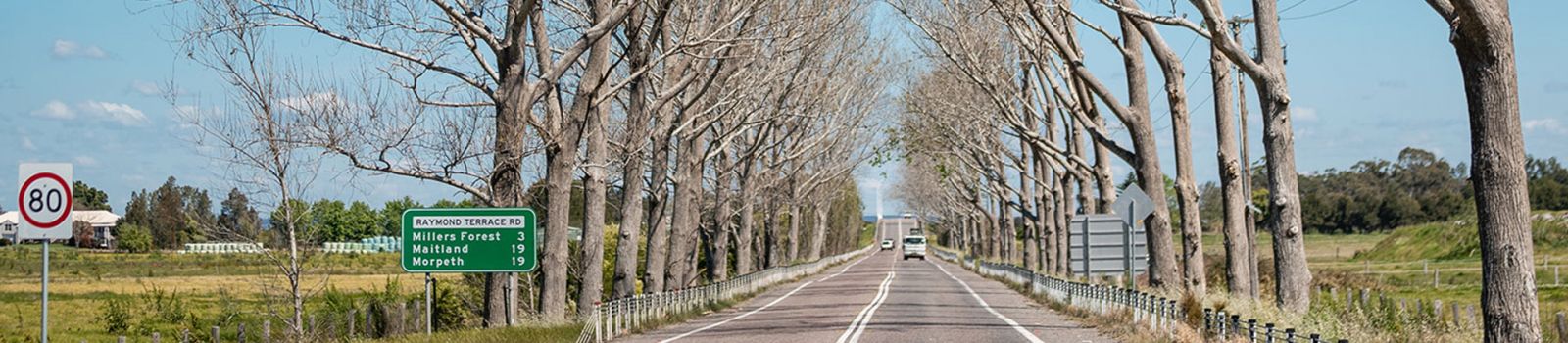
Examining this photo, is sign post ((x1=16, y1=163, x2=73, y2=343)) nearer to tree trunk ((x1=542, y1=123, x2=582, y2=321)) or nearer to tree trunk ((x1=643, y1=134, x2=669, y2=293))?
tree trunk ((x1=542, y1=123, x2=582, y2=321))

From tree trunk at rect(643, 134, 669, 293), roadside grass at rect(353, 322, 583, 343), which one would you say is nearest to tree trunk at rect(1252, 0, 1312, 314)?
roadside grass at rect(353, 322, 583, 343)

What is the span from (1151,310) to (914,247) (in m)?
106

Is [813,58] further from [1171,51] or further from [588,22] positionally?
[1171,51]

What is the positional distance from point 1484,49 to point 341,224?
149 meters

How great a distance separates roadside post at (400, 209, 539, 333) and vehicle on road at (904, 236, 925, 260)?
107 meters

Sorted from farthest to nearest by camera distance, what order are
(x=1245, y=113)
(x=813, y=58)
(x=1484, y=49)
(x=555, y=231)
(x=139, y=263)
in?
1. (x=139, y=263)
2. (x=813, y=58)
3. (x=1245, y=113)
4. (x=555, y=231)
5. (x=1484, y=49)

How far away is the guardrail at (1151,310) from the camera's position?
54.5ft

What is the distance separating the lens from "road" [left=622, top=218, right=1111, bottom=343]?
79.9ft

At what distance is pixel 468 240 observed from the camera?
73.2 ft

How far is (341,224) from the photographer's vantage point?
504 ft

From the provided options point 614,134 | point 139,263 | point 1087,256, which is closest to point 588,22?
point 614,134

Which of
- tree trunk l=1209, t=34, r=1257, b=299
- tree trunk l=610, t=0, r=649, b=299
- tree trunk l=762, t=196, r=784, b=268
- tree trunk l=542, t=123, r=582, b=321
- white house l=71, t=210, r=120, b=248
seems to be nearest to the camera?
tree trunk l=542, t=123, r=582, b=321

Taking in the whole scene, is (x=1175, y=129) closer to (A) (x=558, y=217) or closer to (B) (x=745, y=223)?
(A) (x=558, y=217)

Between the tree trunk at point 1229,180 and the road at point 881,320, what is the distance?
2.63 meters
